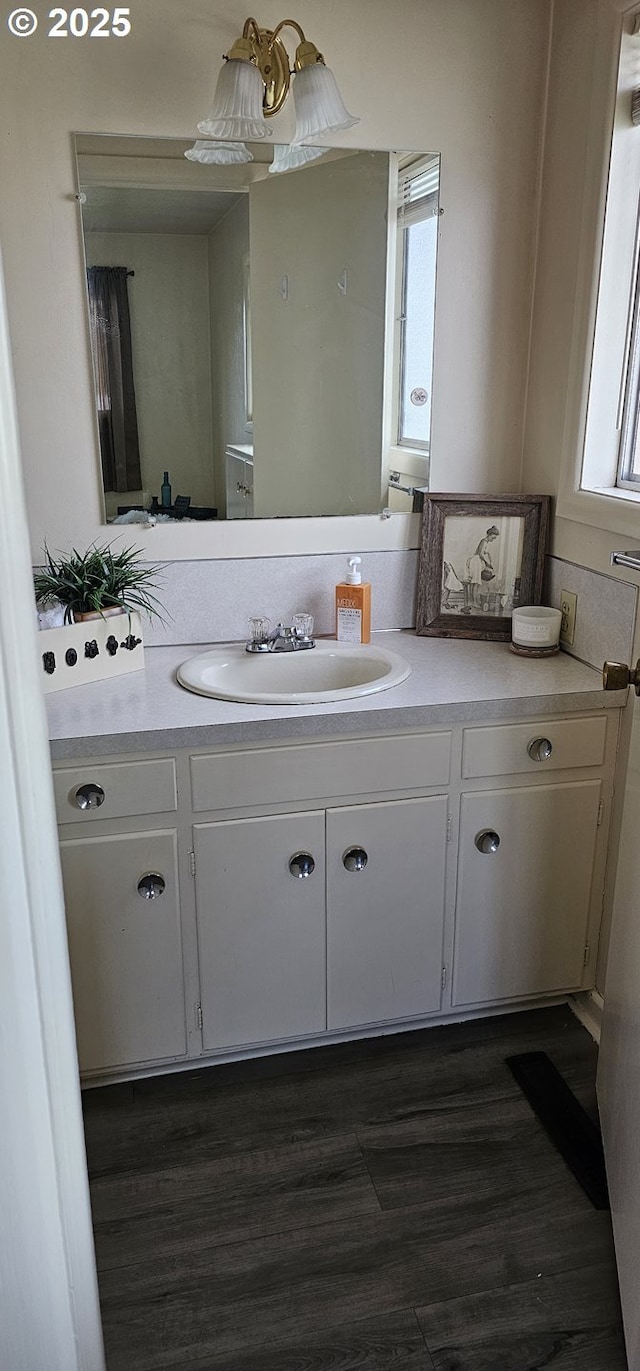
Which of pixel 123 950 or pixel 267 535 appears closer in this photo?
pixel 123 950

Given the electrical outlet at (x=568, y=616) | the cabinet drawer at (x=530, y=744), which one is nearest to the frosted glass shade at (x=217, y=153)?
the electrical outlet at (x=568, y=616)

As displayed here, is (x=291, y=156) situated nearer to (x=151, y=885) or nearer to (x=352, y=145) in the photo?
(x=352, y=145)

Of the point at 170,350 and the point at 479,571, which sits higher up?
the point at 170,350

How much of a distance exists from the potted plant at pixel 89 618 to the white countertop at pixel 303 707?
4cm

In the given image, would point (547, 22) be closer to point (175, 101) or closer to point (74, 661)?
point (175, 101)

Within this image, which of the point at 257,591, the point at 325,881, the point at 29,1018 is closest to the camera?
the point at 29,1018

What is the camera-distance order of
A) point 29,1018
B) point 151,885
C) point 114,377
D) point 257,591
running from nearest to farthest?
point 29,1018 → point 151,885 → point 114,377 → point 257,591

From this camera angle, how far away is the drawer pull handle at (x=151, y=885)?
1.84 m

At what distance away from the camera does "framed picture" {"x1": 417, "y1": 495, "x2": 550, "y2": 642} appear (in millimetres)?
2279

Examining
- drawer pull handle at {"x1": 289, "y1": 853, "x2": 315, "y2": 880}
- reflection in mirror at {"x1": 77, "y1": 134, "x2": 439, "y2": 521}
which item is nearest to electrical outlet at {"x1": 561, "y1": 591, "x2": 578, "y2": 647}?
reflection in mirror at {"x1": 77, "y1": 134, "x2": 439, "y2": 521}

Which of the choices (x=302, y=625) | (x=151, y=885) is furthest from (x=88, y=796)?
(x=302, y=625)

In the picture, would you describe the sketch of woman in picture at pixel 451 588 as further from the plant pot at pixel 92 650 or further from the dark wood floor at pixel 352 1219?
the dark wood floor at pixel 352 1219

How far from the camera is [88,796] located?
1.77 meters

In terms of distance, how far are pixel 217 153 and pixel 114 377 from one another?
49 cm
